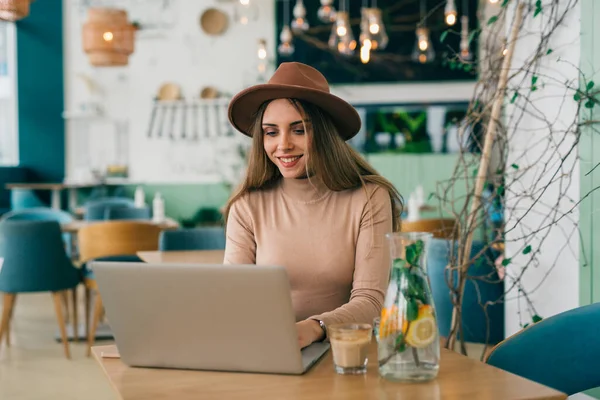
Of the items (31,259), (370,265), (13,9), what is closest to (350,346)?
(370,265)

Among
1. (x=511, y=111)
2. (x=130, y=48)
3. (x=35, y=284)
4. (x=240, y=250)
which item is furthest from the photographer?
(x=130, y=48)

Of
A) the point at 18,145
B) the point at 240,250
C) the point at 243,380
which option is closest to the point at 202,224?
the point at 18,145

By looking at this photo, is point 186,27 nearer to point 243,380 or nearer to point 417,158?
point 417,158

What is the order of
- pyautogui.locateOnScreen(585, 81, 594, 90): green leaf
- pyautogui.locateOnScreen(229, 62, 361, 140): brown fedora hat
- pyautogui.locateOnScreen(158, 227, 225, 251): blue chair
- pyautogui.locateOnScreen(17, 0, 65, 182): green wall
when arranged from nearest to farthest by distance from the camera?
pyautogui.locateOnScreen(229, 62, 361, 140): brown fedora hat, pyautogui.locateOnScreen(585, 81, 594, 90): green leaf, pyautogui.locateOnScreen(158, 227, 225, 251): blue chair, pyautogui.locateOnScreen(17, 0, 65, 182): green wall

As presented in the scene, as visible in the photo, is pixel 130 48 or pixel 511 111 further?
pixel 130 48

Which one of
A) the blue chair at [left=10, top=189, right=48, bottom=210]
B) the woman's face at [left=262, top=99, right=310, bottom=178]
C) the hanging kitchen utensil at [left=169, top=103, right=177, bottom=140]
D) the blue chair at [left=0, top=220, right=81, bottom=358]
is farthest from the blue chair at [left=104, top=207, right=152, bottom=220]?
the woman's face at [left=262, top=99, right=310, bottom=178]

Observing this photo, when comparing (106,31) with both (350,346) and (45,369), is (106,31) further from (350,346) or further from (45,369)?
(350,346)

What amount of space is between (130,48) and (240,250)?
200 inches

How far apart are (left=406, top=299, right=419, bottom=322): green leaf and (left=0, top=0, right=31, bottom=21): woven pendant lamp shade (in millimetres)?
3306

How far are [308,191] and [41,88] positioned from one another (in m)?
8.65

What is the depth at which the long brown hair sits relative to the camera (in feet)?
6.95

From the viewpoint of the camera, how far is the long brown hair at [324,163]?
6.95ft

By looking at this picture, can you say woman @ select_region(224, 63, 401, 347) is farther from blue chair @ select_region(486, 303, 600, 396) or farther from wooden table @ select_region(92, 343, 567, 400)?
wooden table @ select_region(92, 343, 567, 400)

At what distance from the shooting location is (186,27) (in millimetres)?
10148
